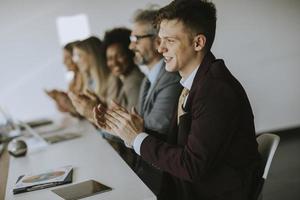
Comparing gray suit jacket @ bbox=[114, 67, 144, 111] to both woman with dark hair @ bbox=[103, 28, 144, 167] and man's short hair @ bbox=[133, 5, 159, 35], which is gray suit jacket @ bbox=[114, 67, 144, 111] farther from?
man's short hair @ bbox=[133, 5, 159, 35]

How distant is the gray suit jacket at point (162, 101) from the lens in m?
2.04

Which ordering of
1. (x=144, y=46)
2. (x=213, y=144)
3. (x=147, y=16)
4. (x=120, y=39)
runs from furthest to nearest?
1. (x=120, y=39)
2. (x=147, y=16)
3. (x=144, y=46)
4. (x=213, y=144)

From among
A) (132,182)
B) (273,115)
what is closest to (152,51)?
(273,115)

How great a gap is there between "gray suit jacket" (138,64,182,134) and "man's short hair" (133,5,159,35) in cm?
34

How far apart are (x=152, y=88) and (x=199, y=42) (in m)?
0.71

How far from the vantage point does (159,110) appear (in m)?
2.20

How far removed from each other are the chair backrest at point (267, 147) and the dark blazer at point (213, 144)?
0.04m

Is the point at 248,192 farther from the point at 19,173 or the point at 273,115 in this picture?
the point at 19,173

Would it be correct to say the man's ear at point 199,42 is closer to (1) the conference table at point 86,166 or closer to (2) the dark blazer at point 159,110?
(2) the dark blazer at point 159,110

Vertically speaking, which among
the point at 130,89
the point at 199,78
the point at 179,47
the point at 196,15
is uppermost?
the point at 196,15

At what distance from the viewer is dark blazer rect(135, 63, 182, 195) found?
6.35 ft

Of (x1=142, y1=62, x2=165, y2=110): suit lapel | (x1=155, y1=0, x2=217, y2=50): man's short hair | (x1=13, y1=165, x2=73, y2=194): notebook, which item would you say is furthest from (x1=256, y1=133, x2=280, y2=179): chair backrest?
(x1=13, y1=165, x2=73, y2=194): notebook

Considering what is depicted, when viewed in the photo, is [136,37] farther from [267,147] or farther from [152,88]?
[267,147]

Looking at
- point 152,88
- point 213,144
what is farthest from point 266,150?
point 152,88
